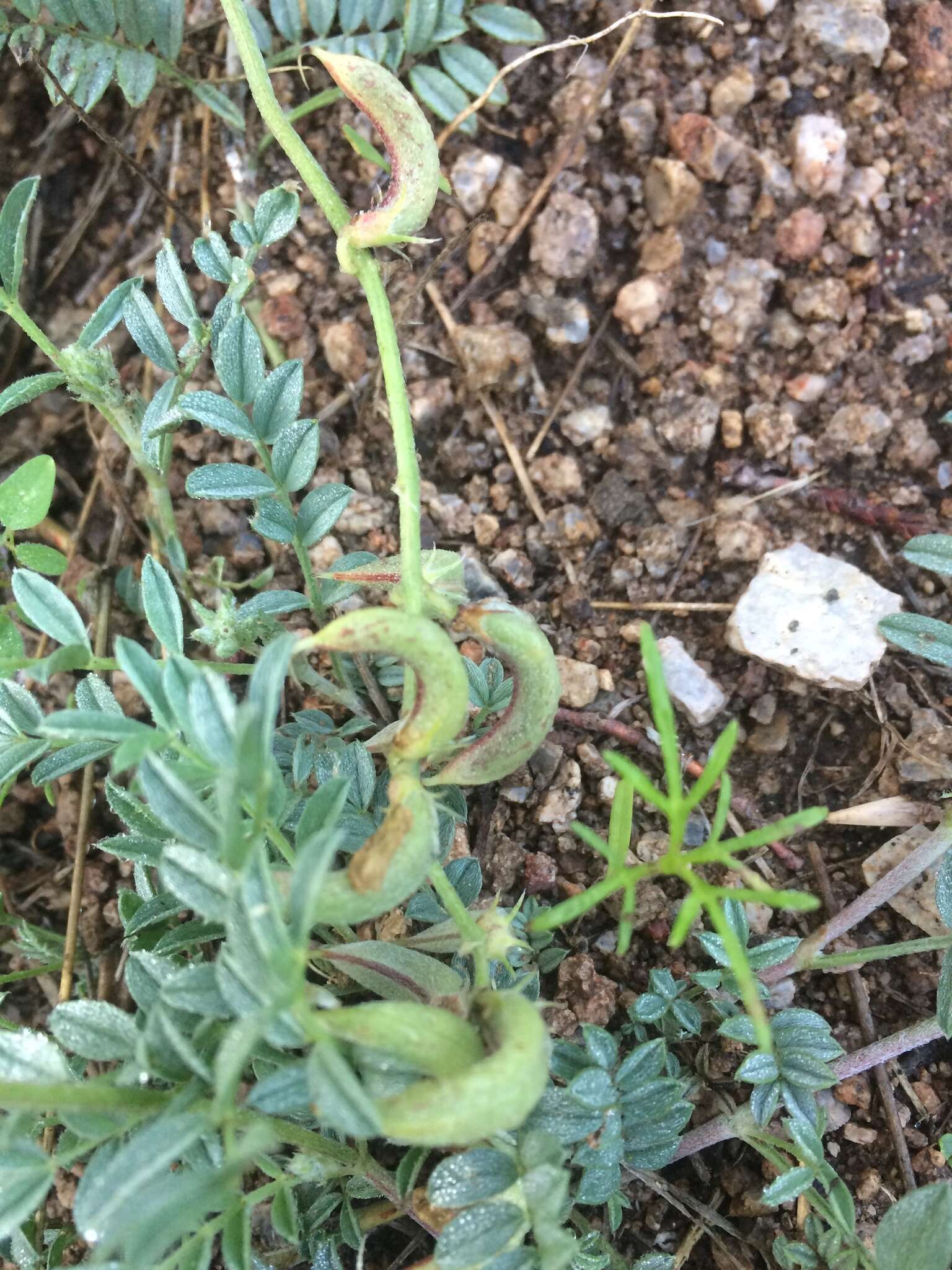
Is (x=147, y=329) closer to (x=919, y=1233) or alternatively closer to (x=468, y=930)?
(x=468, y=930)

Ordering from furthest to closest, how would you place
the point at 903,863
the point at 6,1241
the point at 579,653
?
the point at 579,653 → the point at 903,863 → the point at 6,1241

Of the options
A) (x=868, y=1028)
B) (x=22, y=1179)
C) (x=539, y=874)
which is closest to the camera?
(x=22, y=1179)

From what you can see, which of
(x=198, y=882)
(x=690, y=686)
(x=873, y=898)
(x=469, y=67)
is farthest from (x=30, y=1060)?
(x=469, y=67)

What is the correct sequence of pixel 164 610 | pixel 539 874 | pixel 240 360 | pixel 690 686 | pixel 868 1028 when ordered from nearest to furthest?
pixel 164 610 < pixel 240 360 < pixel 868 1028 < pixel 539 874 < pixel 690 686

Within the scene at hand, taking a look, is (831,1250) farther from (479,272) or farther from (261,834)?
(479,272)

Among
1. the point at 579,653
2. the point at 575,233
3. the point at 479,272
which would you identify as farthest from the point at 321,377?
the point at 579,653
